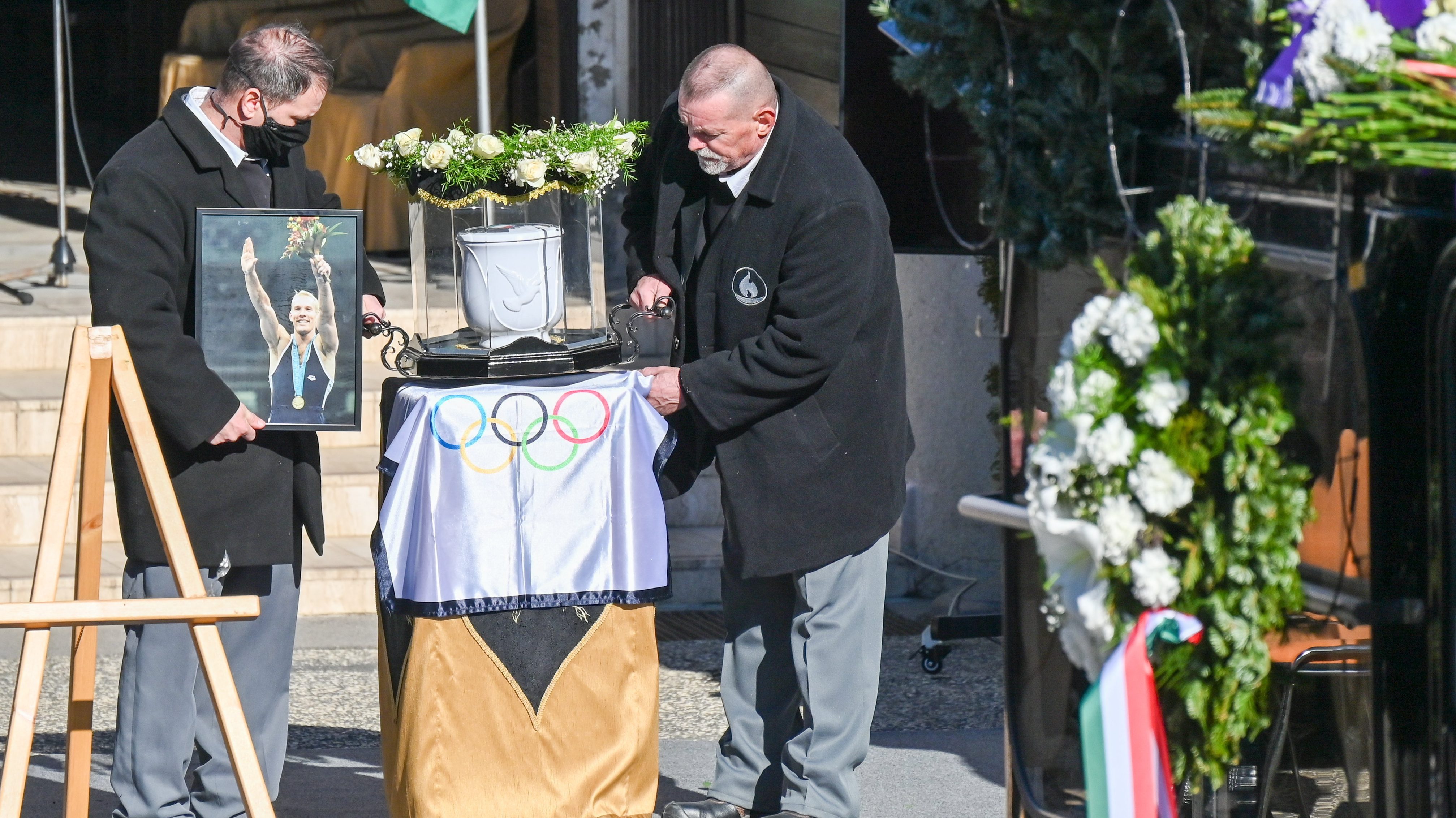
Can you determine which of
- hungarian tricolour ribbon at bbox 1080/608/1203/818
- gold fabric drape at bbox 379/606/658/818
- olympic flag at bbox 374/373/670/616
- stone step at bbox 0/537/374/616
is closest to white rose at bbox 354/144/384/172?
olympic flag at bbox 374/373/670/616

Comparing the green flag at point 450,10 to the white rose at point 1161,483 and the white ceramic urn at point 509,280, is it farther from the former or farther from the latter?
the white rose at point 1161,483

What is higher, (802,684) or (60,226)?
(60,226)

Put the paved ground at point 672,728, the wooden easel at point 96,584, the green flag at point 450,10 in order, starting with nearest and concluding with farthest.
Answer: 1. the wooden easel at point 96,584
2. the paved ground at point 672,728
3. the green flag at point 450,10

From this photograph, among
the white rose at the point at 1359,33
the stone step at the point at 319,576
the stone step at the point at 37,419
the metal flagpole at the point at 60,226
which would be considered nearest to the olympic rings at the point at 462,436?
the white rose at the point at 1359,33

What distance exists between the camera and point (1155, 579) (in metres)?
2.37

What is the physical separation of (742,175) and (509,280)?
59 cm

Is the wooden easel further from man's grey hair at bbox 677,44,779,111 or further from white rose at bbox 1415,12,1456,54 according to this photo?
white rose at bbox 1415,12,1456,54

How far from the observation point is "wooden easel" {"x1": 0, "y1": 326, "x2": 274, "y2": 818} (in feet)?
9.89

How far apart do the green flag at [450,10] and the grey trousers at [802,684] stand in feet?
9.28

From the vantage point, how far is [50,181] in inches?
450

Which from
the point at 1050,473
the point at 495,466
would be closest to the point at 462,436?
the point at 495,466

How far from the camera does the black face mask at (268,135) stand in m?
3.56

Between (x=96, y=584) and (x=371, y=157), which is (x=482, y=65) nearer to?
(x=371, y=157)

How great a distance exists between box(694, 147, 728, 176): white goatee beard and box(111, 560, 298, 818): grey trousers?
4.34 feet
